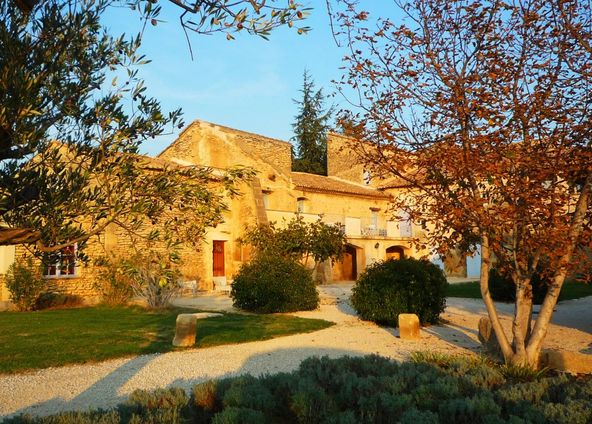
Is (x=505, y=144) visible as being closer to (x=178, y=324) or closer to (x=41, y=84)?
(x=41, y=84)

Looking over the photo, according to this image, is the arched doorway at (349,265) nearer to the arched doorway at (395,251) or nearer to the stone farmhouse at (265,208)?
the stone farmhouse at (265,208)

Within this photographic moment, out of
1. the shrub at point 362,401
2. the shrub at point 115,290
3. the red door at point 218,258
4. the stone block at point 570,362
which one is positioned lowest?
the stone block at point 570,362

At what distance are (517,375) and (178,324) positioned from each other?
564 centimetres

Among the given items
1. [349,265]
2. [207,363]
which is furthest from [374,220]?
[207,363]

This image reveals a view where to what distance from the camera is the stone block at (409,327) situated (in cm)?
992

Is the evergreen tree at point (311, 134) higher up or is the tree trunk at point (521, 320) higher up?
the evergreen tree at point (311, 134)

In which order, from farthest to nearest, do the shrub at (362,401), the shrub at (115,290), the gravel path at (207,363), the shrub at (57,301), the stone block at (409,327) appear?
1. the shrub at (115,290)
2. the shrub at (57,301)
3. the stone block at (409,327)
4. the gravel path at (207,363)
5. the shrub at (362,401)

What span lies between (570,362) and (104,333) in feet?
26.7

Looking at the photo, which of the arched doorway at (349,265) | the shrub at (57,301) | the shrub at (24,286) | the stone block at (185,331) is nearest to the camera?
the stone block at (185,331)

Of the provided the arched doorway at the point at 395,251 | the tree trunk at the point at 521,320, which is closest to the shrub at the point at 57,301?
the tree trunk at the point at 521,320

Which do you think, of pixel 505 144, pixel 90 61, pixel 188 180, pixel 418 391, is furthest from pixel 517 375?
pixel 90 61

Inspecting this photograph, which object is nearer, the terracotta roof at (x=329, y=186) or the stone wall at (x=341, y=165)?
the terracotta roof at (x=329, y=186)

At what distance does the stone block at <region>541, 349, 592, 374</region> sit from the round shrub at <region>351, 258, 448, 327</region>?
433 cm

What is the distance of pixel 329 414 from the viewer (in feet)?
13.6
